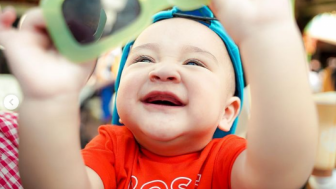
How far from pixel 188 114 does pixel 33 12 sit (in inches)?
11.6

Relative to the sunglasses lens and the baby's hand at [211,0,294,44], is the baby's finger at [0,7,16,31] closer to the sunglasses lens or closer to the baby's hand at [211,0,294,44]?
the sunglasses lens

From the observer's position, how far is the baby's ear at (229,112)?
30.1 inches

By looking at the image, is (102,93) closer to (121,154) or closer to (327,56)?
(121,154)

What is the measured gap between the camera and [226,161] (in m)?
0.65

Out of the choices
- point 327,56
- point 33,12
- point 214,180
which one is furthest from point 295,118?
point 327,56

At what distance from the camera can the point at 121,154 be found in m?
0.73

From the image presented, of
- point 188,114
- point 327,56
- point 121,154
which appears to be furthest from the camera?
point 327,56

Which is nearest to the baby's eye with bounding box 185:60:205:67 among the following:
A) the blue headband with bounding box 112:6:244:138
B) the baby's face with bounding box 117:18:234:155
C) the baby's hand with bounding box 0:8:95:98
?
the baby's face with bounding box 117:18:234:155

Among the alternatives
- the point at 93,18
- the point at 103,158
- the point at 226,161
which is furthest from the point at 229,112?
the point at 93,18

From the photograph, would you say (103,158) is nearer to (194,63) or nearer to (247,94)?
(194,63)

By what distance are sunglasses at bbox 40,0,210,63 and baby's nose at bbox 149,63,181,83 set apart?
0.44ft

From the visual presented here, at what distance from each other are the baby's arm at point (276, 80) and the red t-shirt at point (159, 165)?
16 cm

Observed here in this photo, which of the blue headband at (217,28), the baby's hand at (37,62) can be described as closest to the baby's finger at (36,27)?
the baby's hand at (37,62)

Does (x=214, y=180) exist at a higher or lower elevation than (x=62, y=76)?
lower
